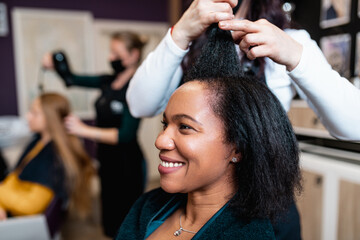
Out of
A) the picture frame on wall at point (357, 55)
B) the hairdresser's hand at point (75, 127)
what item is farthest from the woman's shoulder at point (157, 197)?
the picture frame on wall at point (357, 55)

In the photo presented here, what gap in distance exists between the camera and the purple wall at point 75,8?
342 cm

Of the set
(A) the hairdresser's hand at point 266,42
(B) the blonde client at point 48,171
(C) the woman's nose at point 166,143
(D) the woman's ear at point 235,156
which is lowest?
(B) the blonde client at point 48,171

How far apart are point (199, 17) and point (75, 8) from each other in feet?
11.2

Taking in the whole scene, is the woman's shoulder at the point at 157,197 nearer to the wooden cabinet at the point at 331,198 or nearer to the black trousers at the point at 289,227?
the black trousers at the point at 289,227

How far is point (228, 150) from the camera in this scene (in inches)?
26.1

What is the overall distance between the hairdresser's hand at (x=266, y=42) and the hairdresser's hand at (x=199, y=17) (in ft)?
0.14

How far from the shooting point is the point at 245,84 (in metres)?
0.66

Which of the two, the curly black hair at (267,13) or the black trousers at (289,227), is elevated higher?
the curly black hair at (267,13)

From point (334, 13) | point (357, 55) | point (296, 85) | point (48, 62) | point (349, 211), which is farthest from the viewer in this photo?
point (334, 13)

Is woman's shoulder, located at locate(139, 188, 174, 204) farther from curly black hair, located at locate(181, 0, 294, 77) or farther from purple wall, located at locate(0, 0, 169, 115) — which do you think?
purple wall, located at locate(0, 0, 169, 115)

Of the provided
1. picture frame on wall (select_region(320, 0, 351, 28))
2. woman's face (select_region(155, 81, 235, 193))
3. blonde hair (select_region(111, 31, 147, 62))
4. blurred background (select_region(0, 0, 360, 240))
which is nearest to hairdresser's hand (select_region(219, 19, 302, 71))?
woman's face (select_region(155, 81, 235, 193))

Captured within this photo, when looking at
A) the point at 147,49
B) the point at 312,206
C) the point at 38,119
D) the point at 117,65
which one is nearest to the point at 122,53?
the point at 117,65

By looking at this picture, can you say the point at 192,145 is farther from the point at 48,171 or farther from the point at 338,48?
the point at 338,48

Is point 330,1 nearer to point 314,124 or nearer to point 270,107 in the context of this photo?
point 314,124
